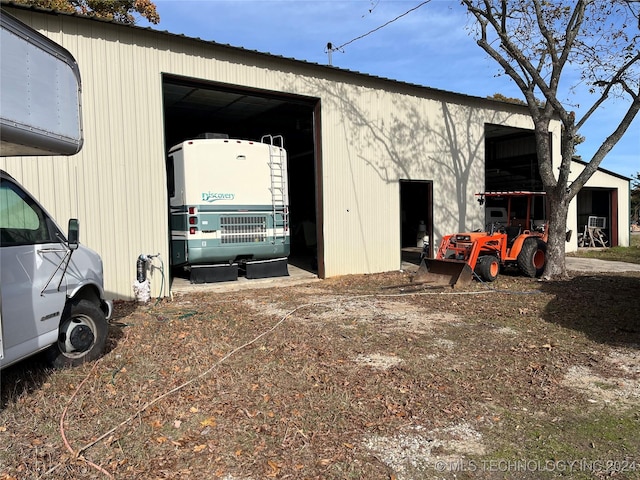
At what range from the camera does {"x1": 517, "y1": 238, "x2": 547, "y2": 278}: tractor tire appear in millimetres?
11016

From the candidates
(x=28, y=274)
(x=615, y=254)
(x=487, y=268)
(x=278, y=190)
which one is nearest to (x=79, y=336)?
(x=28, y=274)

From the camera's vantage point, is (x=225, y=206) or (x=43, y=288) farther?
(x=225, y=206)

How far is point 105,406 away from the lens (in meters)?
4.04

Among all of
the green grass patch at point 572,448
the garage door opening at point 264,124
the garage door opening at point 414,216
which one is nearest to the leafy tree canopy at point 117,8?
the garage door opening at point 264,124

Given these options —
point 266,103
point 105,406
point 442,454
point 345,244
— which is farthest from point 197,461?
point 266,103

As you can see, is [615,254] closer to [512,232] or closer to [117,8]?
[512,232]

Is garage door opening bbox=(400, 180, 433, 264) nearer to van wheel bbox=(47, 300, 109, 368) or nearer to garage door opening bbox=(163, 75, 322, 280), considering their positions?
garage door opening bbox=(163, 75, 322, 280)

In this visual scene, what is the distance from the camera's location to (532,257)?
36.4 feet

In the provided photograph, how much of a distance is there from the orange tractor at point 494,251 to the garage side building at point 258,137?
2.15m

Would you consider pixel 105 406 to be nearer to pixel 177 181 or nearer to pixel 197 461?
pixel 197 461

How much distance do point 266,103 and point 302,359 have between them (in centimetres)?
983

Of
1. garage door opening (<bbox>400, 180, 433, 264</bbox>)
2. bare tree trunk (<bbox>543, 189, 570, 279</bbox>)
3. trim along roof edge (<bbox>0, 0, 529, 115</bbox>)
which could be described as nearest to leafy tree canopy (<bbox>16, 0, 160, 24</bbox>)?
trim along roof edge (<bbox>0, 0, 529, 115</bbox>)

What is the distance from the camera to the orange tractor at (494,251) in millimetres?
10320

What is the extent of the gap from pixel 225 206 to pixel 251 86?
273 centimetres
